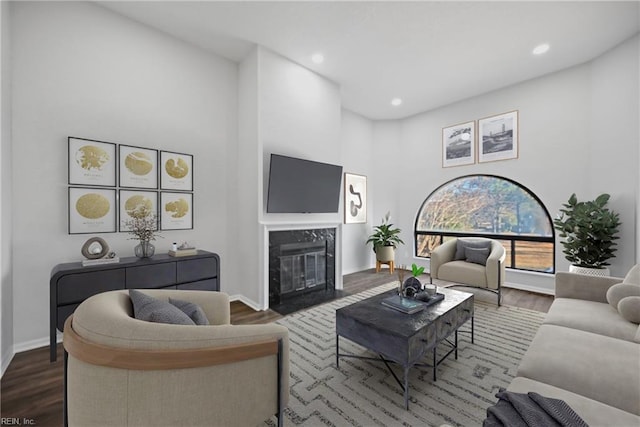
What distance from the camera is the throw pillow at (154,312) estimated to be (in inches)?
50.5

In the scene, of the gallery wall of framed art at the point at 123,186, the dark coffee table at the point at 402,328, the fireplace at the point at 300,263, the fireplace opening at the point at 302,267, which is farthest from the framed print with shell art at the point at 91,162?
the dark coffee table at the point at 402,328

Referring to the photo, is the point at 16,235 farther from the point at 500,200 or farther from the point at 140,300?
the point at 500,200

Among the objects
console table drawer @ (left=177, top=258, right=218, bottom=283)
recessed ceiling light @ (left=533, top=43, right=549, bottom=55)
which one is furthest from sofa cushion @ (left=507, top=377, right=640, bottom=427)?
recessed ceiling light @ (left=533, top=43, right=549, bottom=55)

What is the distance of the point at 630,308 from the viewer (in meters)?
1.85

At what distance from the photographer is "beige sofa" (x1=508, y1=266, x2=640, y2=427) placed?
113 cm

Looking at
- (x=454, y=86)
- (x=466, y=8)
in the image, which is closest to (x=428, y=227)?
(x=454, y=86)

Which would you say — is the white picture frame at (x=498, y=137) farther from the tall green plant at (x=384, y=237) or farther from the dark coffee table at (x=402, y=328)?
the dark coffee table at (x=402, y=328)

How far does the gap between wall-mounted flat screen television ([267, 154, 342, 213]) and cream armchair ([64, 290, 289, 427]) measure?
7.98 ft

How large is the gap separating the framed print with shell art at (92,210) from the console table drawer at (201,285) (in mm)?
949

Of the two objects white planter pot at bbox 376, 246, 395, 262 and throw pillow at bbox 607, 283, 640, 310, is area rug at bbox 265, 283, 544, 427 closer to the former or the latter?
throw pillow at bbox 607, 283, 640, 310

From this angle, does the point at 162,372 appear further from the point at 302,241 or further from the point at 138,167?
the point at 302,241

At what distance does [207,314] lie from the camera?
183 centimetres

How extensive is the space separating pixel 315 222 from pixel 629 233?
4005 mm

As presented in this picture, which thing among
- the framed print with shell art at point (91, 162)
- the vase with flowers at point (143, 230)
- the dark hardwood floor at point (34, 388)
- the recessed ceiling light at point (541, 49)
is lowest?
the dark hardwood floor at point (34, 388)
